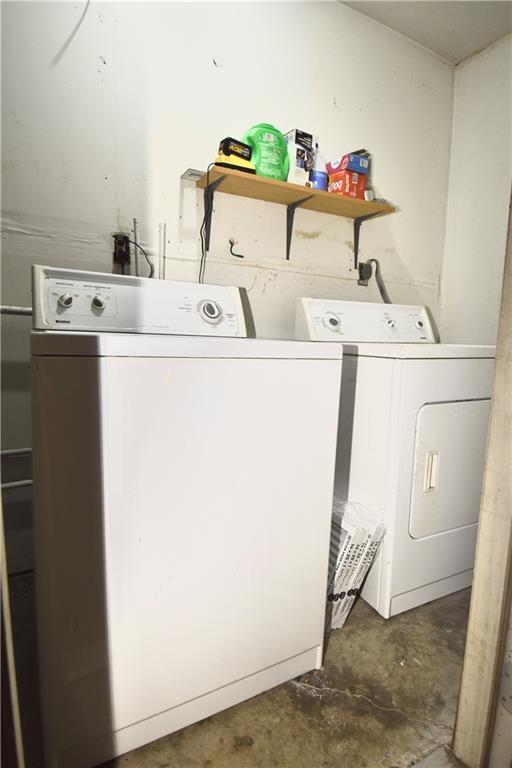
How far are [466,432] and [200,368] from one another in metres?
1.07

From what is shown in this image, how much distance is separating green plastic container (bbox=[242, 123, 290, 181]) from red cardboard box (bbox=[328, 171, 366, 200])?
31 centimetres

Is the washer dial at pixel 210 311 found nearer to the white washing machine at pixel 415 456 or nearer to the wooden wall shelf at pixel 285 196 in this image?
the wooden wall shelf at pixel 285 196

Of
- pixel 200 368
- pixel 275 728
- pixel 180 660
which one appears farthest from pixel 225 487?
pixel 275 728

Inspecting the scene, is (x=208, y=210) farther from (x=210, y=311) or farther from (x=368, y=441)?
(x=368, y=441)

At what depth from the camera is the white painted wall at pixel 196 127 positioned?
1.43 meters

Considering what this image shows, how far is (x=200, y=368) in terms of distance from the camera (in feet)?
2.91

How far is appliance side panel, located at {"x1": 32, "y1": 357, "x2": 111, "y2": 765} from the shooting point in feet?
2.59

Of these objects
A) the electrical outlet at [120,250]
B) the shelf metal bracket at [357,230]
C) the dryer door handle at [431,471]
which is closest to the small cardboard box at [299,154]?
the shelf metal bracket at [357,230]

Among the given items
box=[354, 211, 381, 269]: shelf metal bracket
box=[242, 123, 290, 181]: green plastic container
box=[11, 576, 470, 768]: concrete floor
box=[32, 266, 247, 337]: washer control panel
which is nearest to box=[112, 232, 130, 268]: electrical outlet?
box=[32, 266, 247, 337]: washer control panel

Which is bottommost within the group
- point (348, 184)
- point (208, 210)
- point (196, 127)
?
point (208, 210)

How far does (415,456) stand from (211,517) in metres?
0.76

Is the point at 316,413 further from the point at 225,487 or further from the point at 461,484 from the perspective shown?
the point at 461,484

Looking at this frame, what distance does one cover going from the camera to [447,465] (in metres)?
1.44

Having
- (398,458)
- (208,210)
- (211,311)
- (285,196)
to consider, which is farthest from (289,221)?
(398,458)
